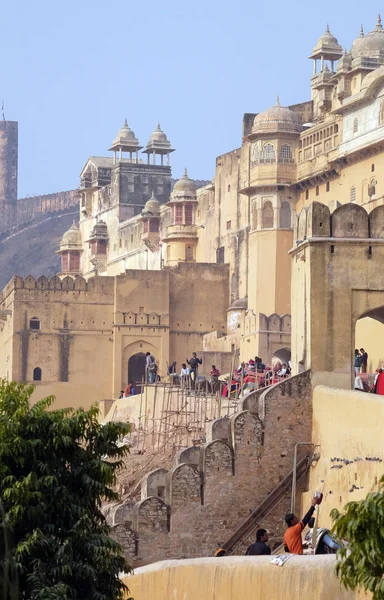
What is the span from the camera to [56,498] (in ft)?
62.1

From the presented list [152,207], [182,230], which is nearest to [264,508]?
[182,230]

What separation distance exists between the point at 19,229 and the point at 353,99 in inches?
2775

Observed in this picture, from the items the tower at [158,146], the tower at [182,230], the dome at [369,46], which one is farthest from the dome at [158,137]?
the dome at [369,46]

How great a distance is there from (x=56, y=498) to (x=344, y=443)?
6.32m

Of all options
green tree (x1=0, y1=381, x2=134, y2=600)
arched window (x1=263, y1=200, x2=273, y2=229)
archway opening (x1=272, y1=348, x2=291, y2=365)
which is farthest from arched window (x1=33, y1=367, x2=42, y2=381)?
green tree (x1=0, y1=381, x2=134, y2=600)

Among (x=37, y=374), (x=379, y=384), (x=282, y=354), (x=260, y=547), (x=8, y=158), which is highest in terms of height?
(x=8, y=158)

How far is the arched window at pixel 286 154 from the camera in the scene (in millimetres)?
48500

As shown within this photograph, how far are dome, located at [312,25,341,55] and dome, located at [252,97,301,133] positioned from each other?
15.3 ft

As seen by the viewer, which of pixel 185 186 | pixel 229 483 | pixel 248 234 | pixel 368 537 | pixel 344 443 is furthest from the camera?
pixel 185 186

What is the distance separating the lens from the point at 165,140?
70938mm

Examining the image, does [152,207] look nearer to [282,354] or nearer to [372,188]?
[372,188]

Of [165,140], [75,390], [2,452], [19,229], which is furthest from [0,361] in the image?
[19,229]

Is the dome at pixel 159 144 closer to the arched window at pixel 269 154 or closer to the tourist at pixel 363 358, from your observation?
the arched window at pixel 269 154

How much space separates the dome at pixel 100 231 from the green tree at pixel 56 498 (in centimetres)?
4800
